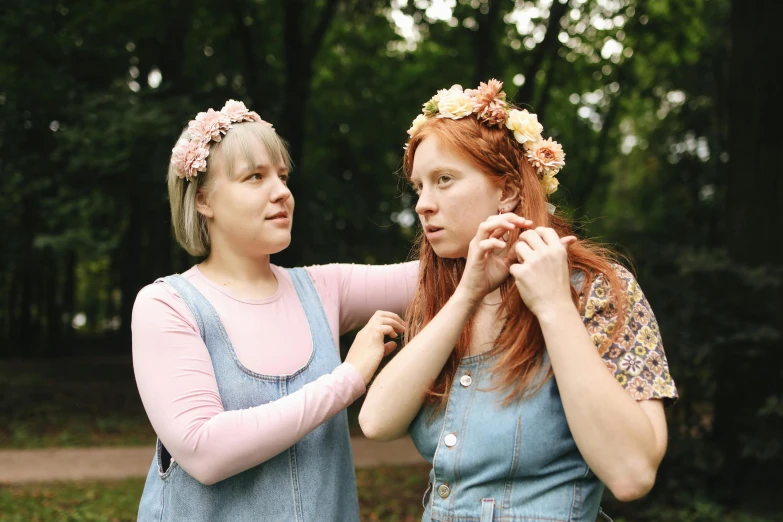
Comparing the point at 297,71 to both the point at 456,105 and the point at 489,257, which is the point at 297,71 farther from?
the point at 489,257

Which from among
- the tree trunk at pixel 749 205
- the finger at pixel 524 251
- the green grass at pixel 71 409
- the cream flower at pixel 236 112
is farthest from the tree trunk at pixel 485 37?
the finger at pixel 524 251

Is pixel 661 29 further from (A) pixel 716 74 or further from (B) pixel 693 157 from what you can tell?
(B) pixel 693 157

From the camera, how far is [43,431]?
10.1m

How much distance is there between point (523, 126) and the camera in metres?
2.18

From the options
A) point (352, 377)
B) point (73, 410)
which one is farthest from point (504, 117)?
point (73, 410)

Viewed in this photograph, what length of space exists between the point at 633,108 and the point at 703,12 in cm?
466

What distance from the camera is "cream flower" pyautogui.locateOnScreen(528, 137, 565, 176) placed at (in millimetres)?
2197

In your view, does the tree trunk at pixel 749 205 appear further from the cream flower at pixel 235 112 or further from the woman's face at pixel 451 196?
the cream flower at pixel 235 112

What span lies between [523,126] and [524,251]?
47 cm

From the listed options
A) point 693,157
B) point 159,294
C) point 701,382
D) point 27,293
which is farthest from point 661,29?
point 27,293

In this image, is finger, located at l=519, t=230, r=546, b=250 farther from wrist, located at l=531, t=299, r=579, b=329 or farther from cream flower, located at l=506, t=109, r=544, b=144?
cream flower, located at l=506, t=109, r=544, b=144

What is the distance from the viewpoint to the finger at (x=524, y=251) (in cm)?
186

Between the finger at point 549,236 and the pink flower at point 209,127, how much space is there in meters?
1.13

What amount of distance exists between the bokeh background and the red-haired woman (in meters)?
0.32
